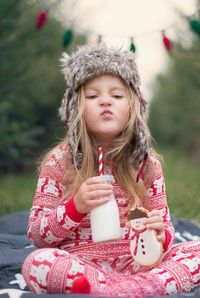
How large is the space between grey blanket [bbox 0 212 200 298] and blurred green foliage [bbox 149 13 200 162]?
396cm

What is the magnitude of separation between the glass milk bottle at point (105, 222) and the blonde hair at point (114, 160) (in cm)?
28

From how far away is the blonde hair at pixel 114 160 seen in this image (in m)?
2.38


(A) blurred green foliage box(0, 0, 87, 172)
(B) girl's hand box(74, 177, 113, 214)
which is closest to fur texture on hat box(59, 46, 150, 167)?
(B) girl's hand box(74, 177, 113, 214)

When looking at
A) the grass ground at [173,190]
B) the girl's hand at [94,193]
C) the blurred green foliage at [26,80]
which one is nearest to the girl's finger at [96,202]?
the girl's hand at [94,193]

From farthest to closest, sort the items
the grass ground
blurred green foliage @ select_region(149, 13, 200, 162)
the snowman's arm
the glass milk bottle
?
1. blurred green foliage @ select_region(149, 13, 200, 162)
2. the grass ground
3. the snowman's arm
4. the glass milk bottle

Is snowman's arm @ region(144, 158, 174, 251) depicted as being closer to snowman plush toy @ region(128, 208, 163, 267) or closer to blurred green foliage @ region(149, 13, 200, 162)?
snowman plush toy @ region(128, 208, 163, 267)

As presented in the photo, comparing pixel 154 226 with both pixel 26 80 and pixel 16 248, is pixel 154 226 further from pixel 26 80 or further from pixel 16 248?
pixel 26 80

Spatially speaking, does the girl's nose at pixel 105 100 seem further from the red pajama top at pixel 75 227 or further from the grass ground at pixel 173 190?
the grass ground at pixel 173 190

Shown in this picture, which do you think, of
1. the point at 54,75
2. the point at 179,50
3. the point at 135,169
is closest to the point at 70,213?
the point at 135,169

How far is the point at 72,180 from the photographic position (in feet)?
7.82

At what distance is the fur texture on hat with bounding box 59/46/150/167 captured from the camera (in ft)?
7.80

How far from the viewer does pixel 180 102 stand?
1052 centimetres

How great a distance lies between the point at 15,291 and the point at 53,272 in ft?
0.59

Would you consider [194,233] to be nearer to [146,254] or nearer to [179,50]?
[146,254]
